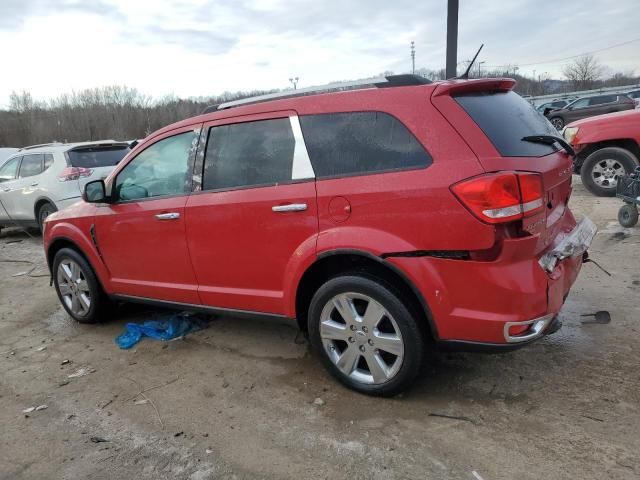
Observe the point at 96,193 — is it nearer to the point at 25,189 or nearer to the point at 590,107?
the point at 25,189

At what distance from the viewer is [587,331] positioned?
372cm

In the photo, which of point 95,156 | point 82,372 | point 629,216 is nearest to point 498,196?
point 82,372

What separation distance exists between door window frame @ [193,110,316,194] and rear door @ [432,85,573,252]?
33.2 inches

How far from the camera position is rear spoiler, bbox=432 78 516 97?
2707 millimetres

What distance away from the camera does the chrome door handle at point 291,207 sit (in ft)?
9.78

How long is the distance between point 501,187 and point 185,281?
94.4 inches

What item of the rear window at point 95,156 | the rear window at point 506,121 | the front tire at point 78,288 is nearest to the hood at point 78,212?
the front tire at point 78,288

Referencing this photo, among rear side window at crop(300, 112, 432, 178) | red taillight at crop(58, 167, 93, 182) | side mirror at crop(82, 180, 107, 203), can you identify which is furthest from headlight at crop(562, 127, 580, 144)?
red taillight at crop(58, 167, 93, 182)

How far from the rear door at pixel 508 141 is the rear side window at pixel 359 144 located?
0.26m

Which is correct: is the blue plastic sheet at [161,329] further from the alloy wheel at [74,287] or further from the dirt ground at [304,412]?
the alloy wheel at [74,287]

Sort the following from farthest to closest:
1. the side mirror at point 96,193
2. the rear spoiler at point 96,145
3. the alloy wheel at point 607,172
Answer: the rear spoiler at point 96,145, the alloy wheel at point 607,172, the side mirror at point 96,193

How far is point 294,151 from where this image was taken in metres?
3.12

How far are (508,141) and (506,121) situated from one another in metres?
0.19

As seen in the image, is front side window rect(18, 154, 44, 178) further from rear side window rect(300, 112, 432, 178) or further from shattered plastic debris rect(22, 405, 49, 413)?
rear side window rect(300, 112, 432, 178)
